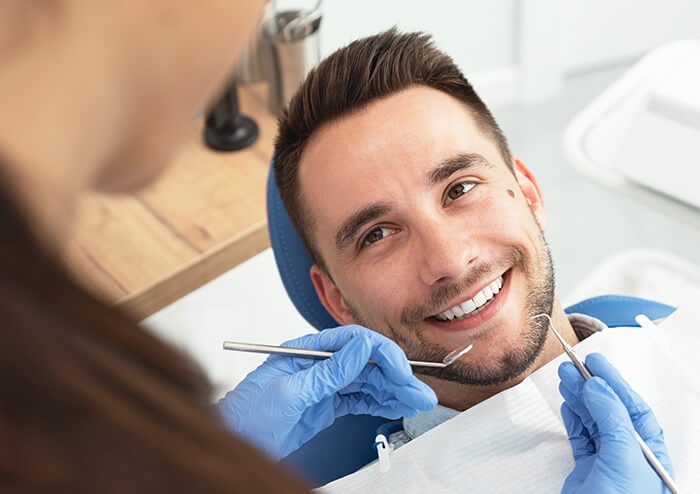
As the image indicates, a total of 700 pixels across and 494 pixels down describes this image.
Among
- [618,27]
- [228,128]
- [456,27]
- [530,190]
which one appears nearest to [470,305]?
[530,190]

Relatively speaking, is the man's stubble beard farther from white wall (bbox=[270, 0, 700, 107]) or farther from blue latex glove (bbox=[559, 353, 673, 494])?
white wall (bbox=[270, 0, 700, 107])

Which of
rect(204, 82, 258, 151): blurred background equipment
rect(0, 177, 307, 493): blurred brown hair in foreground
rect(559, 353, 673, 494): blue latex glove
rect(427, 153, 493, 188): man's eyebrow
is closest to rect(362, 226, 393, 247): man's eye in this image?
rect(427, 153, 493, 188): man's eyebrow

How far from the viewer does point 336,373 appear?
4.08 ft

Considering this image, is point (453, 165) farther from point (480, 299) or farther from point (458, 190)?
point (480, 299)

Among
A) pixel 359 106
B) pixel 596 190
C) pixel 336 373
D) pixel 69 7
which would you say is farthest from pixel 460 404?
pixel 596 190

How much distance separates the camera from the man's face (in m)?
1.35

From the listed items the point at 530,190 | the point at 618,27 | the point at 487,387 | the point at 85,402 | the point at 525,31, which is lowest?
the point at 618,27

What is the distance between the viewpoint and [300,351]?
1.27 m

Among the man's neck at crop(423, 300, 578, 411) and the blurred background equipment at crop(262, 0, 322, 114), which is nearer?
the man's neck at crop(423, 300, 578, 411)

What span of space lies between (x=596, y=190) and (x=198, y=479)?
2740 mm

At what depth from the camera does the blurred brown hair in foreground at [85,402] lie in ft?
1.26

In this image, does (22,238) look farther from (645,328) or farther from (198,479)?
(645,328)

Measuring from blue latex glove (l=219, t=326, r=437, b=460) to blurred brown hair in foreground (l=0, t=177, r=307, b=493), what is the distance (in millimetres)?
792

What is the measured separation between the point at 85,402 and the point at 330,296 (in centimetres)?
117
